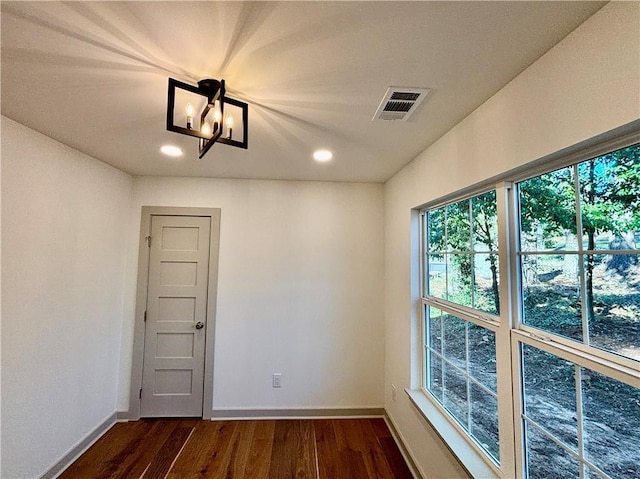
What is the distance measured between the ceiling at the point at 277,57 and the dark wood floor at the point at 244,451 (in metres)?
2.44

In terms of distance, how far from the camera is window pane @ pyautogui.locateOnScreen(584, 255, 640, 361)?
0.96 meters

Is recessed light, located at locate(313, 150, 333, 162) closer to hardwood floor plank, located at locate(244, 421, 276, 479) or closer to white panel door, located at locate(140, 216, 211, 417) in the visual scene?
white panel door, located at locate(140, 216, 211, 417)

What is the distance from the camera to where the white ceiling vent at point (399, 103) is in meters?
1.44

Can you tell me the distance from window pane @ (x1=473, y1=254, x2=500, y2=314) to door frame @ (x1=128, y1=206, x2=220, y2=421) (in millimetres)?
2362

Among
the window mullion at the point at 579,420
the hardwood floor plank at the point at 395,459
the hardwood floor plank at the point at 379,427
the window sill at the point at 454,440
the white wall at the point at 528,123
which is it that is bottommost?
the hardwood floor plank at the point at 379,427

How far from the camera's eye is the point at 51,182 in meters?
2.11

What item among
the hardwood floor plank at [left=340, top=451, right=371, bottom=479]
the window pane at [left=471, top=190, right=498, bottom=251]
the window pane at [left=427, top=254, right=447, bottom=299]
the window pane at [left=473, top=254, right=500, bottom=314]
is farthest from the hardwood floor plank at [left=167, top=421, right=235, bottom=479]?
the window pane at [left=471, top=190, right=498, bottom=251]

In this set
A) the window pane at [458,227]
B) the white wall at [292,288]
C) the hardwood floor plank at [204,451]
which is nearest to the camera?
the window pane at [458,227]

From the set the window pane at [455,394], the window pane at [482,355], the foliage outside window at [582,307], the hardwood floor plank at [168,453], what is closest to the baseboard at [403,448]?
the window pane at [455,394]

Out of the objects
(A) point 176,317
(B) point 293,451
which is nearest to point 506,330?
(B) point 293,451

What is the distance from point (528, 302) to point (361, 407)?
89.8 inches

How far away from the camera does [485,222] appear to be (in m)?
1.72

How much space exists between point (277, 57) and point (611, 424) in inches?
69.7

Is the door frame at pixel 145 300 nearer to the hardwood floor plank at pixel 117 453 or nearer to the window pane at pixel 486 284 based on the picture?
the hardwood floor plank at pixel 117 453
